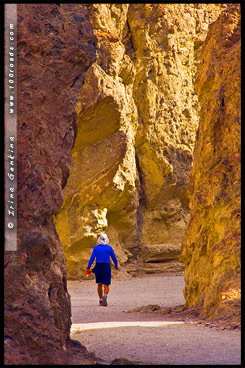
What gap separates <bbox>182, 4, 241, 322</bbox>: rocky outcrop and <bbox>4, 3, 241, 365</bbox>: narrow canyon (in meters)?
0.02

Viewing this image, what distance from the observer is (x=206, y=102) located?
7680mm

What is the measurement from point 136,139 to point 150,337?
12441 mm

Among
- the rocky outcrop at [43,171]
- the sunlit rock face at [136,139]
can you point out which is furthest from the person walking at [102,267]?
the sunlit rock face at [136,139]

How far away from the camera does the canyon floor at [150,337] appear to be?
13.4ft

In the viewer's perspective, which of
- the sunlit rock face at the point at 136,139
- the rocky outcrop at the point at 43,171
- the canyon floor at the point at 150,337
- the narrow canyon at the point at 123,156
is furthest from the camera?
the sunlit rock face at the point at 136,139

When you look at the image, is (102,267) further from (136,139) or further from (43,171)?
(136,139)

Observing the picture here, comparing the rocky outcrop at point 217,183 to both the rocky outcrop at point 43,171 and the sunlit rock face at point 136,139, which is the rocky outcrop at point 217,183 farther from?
the sunlit rock face at point 136,139

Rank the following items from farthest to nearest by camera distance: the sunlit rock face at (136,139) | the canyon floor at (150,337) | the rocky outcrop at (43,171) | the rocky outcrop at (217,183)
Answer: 1. the sunlit rock face at (136,139)
2. the rocky outcrop at (217,183)
3. the canyon floor at (150,337)
4. the rocky outcrop at (43,171)

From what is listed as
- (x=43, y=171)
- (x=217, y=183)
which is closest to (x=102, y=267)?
(x=217, y=183)

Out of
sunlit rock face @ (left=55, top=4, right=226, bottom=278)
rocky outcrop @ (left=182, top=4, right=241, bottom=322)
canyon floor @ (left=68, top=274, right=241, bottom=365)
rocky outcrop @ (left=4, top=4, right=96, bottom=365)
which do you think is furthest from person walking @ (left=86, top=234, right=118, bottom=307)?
sunlit rock face @ (left=55, top=4, right=226, bottom=278)

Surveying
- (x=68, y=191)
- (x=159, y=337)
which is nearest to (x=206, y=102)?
(x=159, y=337)

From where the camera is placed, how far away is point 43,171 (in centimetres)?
375

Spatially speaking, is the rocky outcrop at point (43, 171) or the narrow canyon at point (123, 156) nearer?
the rocky outcrop at point (43, 171)

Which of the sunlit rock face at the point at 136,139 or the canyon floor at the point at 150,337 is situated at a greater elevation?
the sunlit rock face at the point at 136,139
